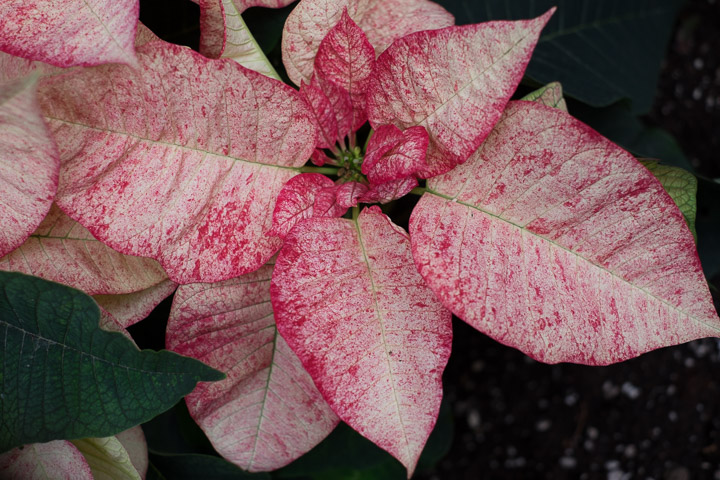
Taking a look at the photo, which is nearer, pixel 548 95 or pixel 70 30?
pixel 70 30

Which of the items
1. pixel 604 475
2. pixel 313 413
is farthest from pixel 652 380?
pixel 313 413

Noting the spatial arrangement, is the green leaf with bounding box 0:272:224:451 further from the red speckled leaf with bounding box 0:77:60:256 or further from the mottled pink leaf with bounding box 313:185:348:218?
the mottled pink leaf with bounding box 313:185:348:218

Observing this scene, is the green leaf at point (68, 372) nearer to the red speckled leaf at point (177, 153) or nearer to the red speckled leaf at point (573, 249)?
the red speckled leaf at point (177, 153)

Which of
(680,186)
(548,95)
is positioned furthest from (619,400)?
(548,95)

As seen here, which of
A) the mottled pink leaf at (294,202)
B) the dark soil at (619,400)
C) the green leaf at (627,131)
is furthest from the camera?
the dark soil at (619,400)

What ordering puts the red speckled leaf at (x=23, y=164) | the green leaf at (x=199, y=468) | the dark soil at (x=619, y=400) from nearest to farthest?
1. the red speckled leaf at (x=23, y=164)
2. the green leaf at (x=199, y=468)
3. the dark soil at (x=619, y=400)

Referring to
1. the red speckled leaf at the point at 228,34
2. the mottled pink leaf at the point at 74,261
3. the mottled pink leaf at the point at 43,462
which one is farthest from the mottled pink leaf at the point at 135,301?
the red speckled leaf at the point at 228,34

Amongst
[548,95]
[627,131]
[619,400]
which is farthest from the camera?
[619,400]

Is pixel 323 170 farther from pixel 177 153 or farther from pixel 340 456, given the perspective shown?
pixel 340 456
